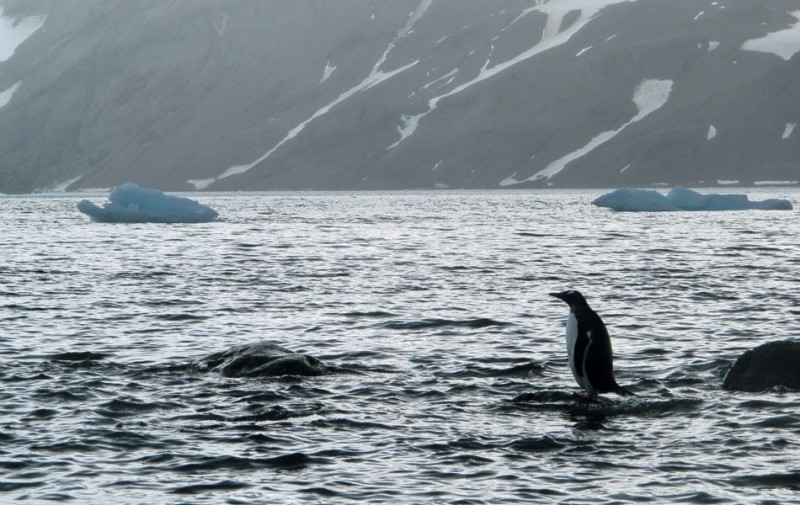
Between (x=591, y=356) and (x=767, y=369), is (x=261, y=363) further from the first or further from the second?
(x=767, y=369)

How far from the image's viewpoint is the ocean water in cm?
1241

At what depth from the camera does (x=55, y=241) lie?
200 feet

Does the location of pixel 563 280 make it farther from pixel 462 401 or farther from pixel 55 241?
pixel 55 241

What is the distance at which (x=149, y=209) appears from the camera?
8675 centimetres

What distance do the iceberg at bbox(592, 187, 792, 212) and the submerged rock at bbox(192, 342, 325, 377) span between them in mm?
86378

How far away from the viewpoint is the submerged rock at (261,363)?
1894 centimetres

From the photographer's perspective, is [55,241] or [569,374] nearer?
[569,374]

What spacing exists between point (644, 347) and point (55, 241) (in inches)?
1773

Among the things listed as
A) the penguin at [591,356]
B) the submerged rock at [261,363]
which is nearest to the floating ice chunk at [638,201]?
the submerged rock at [261,363]

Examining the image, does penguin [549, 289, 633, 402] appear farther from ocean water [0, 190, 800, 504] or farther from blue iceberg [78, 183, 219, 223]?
blue iceberg [78, 183, 219, 223]

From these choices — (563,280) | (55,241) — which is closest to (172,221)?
(55,241)

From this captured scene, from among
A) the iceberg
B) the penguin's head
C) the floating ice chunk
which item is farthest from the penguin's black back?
the floating ice chunk

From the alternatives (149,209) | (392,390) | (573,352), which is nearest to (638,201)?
(149,209)

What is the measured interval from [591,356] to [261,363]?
574 centimetres
